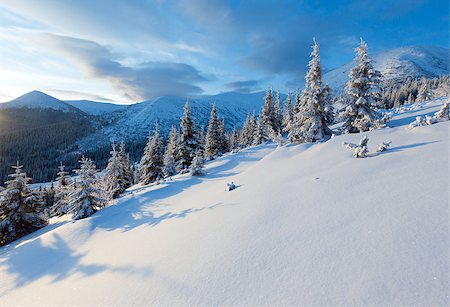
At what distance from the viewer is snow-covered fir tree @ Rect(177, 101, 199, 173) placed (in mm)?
32875

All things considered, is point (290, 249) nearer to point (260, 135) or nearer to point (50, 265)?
point (50, 265)

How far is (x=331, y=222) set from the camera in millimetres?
5098

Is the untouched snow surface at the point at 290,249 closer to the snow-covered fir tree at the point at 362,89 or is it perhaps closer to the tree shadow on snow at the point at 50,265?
the tree shadow on snow at the point at 50,265

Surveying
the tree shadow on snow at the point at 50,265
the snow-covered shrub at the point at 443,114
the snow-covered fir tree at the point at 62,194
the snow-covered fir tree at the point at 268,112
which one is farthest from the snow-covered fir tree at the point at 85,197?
the snow-covered fir tree at the point at 268,112

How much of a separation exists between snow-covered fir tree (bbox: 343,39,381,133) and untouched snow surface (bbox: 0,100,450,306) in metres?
8.23

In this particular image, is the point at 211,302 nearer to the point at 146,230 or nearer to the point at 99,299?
the point at 99,299

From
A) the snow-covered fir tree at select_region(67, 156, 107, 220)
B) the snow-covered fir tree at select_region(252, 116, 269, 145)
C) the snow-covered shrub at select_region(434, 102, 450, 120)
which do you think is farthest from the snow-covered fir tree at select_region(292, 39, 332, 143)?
the snow-covered fir tree at select_region(252, 116, 269, 145)

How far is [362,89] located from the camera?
737 inches

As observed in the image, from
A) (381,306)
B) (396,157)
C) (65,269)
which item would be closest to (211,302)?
(381,306)

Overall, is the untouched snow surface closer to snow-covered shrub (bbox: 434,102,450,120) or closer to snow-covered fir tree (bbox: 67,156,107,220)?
snow-covered shrub (bbox: 434,102,450,120)

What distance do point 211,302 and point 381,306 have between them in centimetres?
239

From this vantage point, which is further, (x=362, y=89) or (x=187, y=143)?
(x=187, y=143)

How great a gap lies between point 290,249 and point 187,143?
29586mm

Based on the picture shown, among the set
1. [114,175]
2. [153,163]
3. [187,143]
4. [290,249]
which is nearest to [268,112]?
[187,143]
